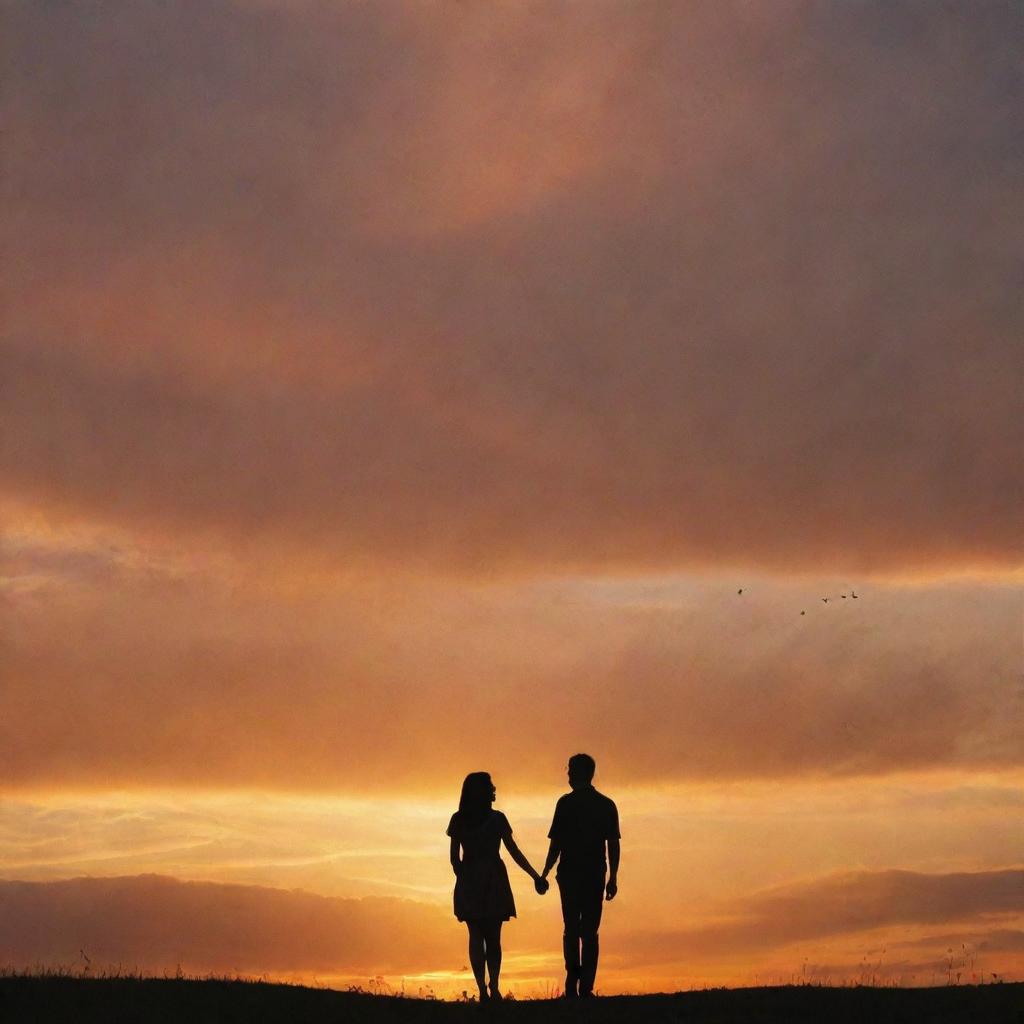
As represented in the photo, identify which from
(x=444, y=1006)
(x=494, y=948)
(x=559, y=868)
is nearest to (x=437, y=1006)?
(x=444, y=1006)

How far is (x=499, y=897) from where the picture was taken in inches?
905

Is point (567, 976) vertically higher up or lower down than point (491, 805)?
lower down

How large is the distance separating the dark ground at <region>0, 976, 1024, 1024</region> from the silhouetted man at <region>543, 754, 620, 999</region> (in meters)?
0.80

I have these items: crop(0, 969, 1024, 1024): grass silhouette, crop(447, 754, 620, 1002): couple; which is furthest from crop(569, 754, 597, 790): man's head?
crop(0, 969, 1024, 1024): grass silhouette

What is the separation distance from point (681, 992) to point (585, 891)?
1844 millimetres

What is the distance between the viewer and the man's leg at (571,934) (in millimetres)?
23422

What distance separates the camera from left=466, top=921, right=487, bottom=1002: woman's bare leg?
23.0 m

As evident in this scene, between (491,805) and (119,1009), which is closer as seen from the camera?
(119,1009)

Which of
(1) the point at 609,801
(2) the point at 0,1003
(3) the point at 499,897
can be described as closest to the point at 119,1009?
(2) the point at 0,1003

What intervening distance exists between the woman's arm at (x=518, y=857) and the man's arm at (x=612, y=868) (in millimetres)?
1052

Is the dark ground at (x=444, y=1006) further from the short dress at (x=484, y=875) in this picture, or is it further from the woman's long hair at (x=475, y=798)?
the woman's long hair at (x=475, y=798)

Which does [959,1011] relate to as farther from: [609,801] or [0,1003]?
[0,1003]

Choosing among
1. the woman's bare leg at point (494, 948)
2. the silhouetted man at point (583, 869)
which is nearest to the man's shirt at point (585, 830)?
the silhouetted man at point (583, 869)

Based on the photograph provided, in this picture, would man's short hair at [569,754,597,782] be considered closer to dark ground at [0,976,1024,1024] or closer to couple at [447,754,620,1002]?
couple at [447,754,620,1002]
